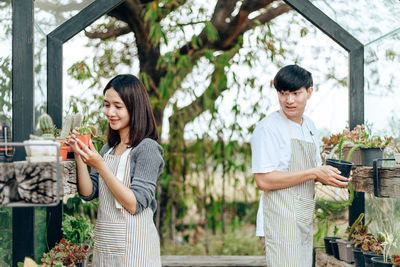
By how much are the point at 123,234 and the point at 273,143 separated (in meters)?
0.91

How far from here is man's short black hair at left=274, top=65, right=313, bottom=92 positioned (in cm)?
259

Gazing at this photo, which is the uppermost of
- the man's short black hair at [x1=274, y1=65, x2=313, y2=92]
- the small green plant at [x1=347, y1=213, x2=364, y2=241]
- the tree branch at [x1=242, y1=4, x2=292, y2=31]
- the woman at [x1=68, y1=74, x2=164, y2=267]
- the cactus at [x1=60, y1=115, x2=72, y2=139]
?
the tree branch at [x1=242, y1=4, x2=292, y2=31]

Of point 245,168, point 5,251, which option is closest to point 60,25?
point 5,251

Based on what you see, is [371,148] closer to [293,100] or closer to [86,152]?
[293,100]

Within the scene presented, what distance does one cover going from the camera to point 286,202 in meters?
2.61

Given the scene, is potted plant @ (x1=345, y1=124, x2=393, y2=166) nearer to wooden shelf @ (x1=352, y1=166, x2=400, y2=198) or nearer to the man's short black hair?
wooden shelf @ (x1=352, y1=166, x2=400, y2=198)

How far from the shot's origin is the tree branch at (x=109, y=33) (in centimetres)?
546

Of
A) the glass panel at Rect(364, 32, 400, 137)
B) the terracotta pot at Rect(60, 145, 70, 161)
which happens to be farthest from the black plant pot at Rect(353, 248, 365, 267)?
the terracotta pot at Rect(60, 145, 70, 161)

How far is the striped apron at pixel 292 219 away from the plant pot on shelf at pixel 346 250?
103cm

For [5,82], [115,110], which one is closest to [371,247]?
[115,110]

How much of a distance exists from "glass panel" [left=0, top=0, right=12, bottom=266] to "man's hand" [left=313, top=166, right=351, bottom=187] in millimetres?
1495

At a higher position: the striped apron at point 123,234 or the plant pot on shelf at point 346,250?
the striped apron at point 123,234

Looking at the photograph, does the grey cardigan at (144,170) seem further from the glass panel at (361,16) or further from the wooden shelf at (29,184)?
the glass panel at (361,16)

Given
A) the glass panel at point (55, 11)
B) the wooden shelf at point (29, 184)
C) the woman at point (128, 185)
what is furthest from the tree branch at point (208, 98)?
the wooden shelf at point (29, 184)
